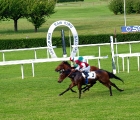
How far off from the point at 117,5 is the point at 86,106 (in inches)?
2194

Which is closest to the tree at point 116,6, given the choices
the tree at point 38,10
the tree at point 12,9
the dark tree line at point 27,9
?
the dark tree line at point 27,9

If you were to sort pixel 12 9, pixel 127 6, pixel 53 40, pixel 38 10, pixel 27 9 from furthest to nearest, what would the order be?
pixel 127 6, pixel 27 9, pixel 38 10, pixel 12 9, pixel 53 40

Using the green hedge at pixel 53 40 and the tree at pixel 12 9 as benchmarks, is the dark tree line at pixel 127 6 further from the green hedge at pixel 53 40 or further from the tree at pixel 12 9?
the green hedge at pixel 53 40

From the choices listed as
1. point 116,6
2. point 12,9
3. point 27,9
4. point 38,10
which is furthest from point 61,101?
point 116,6

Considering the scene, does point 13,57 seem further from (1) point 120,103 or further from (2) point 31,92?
(1) point 120,103

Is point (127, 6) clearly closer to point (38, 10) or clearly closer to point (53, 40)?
point (38, 10)

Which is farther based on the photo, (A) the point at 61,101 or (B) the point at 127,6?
(B) the point at 127,6

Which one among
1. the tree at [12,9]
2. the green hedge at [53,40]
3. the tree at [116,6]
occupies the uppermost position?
the tree at [12,9]

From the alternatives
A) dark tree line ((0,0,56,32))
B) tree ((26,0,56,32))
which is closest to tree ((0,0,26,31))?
dark tree line ((0,0,56,32))

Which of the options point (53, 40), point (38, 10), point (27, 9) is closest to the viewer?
point (53, 40)

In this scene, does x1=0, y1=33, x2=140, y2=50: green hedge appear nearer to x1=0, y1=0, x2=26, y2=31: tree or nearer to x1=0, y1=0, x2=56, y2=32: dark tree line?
x1=0, y1=0, x2=26, y2=31: tree

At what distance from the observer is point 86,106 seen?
11.5 metres

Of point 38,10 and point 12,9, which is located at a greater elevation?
point 12,9

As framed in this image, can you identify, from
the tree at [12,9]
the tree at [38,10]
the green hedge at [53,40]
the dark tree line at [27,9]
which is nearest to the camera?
the green hedge at [53,40]
